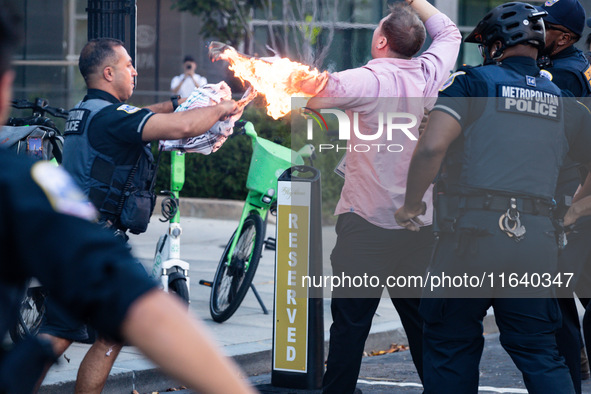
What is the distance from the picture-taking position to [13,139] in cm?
530

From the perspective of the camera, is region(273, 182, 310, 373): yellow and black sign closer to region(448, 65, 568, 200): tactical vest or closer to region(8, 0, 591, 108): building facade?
region(448, 65, 568, 200): tactical vest

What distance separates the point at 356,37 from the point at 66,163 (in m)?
8.58

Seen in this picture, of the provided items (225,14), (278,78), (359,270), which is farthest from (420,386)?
(225,14)

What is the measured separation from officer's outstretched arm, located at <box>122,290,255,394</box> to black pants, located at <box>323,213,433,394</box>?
120 inches

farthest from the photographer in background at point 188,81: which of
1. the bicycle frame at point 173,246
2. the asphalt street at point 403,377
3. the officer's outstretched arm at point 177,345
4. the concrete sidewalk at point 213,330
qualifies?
the officer's outstretched arm at point 177,345

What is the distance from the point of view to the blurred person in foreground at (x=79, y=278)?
127 centimetres

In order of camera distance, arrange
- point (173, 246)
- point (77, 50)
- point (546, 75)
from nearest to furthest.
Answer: point (546, 75), point (173, 246), point (77, 50)

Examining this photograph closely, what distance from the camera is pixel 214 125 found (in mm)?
4707

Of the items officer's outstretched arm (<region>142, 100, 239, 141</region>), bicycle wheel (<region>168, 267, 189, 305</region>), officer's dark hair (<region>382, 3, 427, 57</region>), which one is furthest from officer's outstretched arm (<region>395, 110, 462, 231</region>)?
bicycle wheel (<region>168, 267, 189, 305</region>)

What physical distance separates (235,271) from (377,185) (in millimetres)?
2262

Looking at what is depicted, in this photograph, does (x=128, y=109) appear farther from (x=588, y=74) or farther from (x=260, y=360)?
(x=588, y=74)


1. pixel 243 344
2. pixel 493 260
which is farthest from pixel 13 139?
pixel 493 260

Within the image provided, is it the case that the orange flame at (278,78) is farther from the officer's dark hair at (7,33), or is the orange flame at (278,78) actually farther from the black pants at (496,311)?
the officer's dark hair at (7,33)

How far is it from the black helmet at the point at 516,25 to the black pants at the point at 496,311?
0.78 meters
